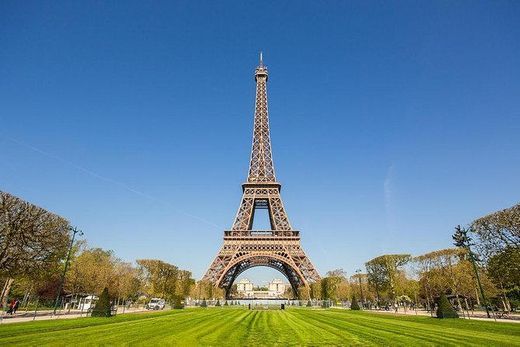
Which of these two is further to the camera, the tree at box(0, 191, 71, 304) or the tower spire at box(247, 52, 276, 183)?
the tower spire at box(247, 52, 276, 183)

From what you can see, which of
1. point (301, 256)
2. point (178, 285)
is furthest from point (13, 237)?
point (301, 256)

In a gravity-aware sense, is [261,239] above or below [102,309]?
above

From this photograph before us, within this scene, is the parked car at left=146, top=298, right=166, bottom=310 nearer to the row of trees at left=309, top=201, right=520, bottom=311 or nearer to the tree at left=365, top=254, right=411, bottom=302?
the row of trees at left=309, top=201, right=520, bottom=311

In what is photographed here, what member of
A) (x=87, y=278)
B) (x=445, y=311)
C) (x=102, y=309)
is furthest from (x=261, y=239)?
(x=445, y=311)

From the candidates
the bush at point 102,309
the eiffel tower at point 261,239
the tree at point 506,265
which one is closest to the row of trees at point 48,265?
the bush at point 102,309

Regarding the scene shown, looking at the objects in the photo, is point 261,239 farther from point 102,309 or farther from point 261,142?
point 102,309

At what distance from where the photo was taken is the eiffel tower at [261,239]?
171ft

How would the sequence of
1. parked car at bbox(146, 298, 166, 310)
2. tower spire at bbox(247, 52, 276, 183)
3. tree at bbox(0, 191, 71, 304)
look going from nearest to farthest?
tree at bbox(0, 191, 71, 304) → parked car at bbox(146, 298, 166, 310) → tower spire at bbox(247, 52, 276, 183)

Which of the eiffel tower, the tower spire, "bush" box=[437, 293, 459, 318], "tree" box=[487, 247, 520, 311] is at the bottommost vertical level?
"bush" box=[437, 293, 459, 318]

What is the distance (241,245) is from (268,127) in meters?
27.0

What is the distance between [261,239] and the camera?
2186 inches

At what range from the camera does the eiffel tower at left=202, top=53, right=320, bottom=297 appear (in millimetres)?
51969

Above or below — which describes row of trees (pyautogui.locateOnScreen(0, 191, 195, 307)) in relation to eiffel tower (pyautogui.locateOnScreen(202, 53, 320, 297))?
below

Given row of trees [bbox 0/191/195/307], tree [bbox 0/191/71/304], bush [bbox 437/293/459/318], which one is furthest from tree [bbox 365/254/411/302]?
tree [bbox 0/191/71/304]
